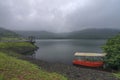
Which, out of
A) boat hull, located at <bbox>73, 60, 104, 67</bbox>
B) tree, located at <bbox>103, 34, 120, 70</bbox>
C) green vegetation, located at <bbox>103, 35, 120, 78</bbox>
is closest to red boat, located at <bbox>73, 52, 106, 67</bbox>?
boat hull, located at <bbox>73, 60, 104, 67</bbox>

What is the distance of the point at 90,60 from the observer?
63.5 meters

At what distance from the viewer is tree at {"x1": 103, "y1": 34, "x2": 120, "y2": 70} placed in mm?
50831

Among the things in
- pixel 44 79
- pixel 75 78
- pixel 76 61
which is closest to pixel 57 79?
pixel 44 79

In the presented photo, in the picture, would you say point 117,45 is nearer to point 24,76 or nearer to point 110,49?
point 110,49

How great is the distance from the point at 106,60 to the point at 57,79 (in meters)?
30.1

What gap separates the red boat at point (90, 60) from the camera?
6033 cm

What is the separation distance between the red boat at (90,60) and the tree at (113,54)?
409 cm

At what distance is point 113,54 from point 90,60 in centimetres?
1283

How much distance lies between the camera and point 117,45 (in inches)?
2083

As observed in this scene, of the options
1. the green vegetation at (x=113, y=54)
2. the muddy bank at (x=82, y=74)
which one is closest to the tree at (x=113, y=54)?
the green vegetation at (x=113, y=54)

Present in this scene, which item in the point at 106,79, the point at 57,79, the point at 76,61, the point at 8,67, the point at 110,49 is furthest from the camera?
the point at 76,61

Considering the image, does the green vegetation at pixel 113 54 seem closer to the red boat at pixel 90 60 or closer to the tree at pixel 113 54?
the tree at pixel 113 54

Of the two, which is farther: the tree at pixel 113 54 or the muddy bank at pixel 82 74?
the tree at pixel 113 54

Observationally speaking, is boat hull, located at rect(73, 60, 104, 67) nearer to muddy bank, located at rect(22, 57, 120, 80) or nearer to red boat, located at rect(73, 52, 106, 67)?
red boat, located at rect(73, 52, 106, 67)
